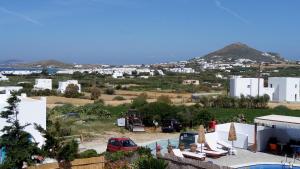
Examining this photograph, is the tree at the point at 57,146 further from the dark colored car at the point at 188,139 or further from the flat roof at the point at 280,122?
the flat roof at the point at 280,122

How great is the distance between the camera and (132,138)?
31.4 m

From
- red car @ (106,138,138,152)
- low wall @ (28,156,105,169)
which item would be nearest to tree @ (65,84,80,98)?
red car @ (106,138,138,152)

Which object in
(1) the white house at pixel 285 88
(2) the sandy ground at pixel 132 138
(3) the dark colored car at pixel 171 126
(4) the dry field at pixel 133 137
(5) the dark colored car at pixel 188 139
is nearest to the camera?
(5) the dark colored car at pixel 188 139

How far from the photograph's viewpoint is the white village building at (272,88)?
67625 mm

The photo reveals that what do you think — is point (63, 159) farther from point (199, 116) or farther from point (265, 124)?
point (199, 116)

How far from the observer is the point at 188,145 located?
78.5 ft

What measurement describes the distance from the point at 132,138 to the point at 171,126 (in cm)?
474

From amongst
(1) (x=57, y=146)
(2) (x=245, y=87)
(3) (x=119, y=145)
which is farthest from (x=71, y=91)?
(1) (x=57, y=146)

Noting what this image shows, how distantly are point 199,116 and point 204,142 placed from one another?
1480 centimetres

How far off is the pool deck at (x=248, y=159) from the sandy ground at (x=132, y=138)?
7.95 meters

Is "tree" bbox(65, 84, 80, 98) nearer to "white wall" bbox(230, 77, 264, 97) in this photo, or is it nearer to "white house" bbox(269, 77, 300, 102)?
"white wall" bbox(230, 77, 264, 97)

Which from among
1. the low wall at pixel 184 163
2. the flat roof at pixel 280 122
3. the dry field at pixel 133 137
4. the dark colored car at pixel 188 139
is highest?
the flat roof at pixel 280 122

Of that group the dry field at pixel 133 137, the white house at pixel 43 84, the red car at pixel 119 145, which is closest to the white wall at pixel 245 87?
the dry field at pixel 133 137

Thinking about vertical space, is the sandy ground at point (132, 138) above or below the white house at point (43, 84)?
below
